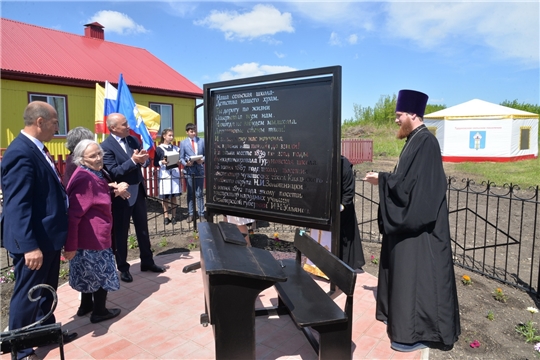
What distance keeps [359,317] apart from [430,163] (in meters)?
1.75

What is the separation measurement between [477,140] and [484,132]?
0.57 meters

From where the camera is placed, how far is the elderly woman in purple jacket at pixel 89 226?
3.39 meters

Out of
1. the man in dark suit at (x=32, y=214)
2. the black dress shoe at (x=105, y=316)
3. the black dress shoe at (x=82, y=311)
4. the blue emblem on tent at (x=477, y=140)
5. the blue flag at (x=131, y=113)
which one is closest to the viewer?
the man in dark suit at (x=32, y=214)

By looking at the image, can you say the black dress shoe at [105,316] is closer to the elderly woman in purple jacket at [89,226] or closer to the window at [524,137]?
the elderly woman in purple jacket at [89,226]

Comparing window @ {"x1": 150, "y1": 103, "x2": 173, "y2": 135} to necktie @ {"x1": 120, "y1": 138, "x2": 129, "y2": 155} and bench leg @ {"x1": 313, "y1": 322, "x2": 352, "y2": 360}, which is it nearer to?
necktie @ {"x1": 120, "y1": 138, "x2": 129, "y2": 155}

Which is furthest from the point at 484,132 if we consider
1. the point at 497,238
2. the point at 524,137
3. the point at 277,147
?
the point at 277,147

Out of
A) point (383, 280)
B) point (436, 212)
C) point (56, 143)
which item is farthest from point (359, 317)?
point (56, 143)

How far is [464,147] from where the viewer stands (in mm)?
22406

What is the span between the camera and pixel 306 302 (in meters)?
3.05

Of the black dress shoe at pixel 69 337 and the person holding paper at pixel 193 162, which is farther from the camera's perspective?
the person holding paper at pixel 193 162

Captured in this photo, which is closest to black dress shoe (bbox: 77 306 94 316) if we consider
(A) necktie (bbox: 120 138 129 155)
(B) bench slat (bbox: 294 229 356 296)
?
(A) necktie (bbox: 120 138 129 155)

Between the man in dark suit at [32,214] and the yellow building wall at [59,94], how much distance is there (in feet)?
37.9

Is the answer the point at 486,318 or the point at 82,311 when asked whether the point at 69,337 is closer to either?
the point at 82,311

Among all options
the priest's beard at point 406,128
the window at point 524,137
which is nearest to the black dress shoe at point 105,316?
the priest's beard at point 406,128
